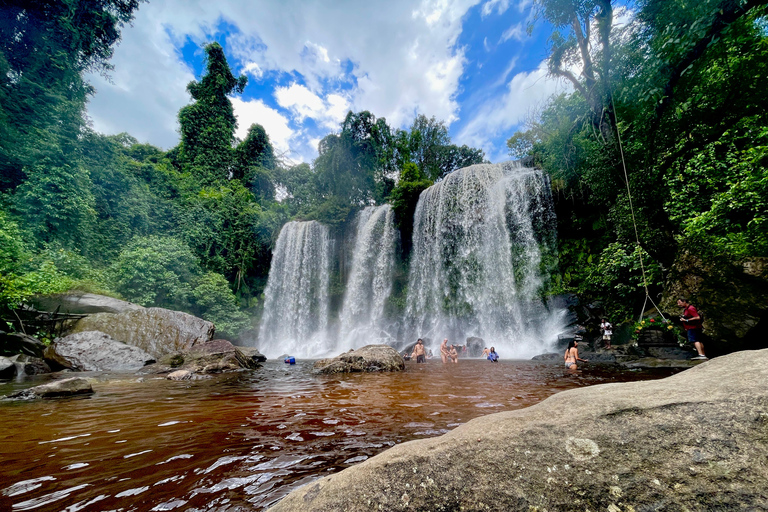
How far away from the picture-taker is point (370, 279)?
22734mm

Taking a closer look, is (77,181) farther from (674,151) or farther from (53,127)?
(674,151)

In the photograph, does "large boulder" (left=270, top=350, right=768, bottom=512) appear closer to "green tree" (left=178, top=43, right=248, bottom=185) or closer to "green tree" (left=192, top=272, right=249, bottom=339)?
"green tree" (left=192, top=272, right=249, bottom=339)

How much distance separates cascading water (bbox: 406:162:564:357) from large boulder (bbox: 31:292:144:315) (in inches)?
598

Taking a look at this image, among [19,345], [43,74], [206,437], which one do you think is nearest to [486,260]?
[206,437]

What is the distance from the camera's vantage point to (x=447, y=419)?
3.63 m

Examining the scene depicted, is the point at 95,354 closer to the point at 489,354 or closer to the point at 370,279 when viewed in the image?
the point at 489,354

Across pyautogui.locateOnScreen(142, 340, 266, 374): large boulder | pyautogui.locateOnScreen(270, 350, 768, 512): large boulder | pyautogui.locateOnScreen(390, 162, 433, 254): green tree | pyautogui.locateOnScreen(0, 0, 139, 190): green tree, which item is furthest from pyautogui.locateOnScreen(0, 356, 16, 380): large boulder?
pyautogui.locateOnScreen(390, 162, 433, 254): green tree

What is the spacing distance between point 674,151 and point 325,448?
1328 centimetres

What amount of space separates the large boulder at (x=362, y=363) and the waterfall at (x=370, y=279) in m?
11.8

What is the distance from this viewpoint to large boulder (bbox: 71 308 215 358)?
11.4 m

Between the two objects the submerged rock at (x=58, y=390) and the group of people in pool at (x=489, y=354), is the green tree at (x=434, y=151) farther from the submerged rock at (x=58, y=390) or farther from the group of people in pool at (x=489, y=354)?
the submerged rock at (x=58, y=390)

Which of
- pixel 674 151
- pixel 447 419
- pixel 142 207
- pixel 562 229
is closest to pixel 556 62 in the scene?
pixel 674 151

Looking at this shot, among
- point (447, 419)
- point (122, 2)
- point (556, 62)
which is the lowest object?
point (447, 419)

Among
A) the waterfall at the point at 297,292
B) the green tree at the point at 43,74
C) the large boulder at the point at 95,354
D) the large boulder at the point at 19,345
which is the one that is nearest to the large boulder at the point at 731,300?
the large boulder at the point at 95,354
